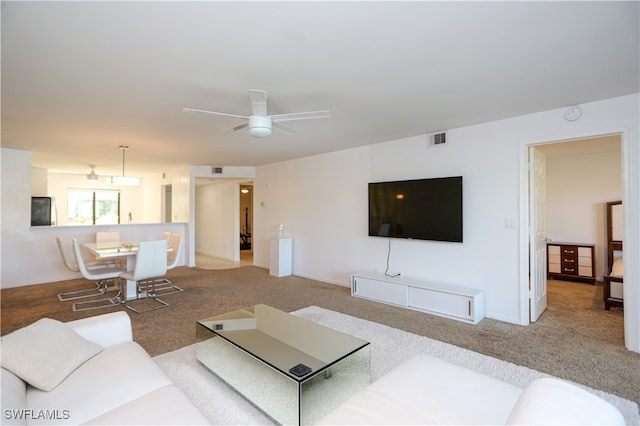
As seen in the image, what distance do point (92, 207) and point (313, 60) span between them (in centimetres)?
1039

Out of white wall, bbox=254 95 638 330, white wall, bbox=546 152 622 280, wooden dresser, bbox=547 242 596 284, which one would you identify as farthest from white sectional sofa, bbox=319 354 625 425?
white wall, bbox=546 152 622 280

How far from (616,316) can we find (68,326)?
5.48m

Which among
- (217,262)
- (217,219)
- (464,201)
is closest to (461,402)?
(464,201)

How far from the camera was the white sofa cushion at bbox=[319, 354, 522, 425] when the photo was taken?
1298 mm

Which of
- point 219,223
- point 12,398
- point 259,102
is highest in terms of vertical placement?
point 259,102

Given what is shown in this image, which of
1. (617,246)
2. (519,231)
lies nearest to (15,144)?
(519,231)

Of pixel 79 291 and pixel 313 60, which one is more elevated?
pixel 313 60

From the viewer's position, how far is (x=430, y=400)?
1420 millimetres

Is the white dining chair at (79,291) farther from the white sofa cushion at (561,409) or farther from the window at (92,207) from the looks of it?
the window at (92,207)

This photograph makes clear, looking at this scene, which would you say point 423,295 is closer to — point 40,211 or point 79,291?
point 79,291

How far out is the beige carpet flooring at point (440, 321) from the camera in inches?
101

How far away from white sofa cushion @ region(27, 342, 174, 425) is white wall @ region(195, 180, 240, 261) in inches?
248

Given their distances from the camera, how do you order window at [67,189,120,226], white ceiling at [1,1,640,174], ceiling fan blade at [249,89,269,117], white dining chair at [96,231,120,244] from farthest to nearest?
window at [67,189,120,226]
white dining chair at [96,231,120,244]
ceiling fan blade at [249,89,269,117]
white ceiling at [1,1,640,174]

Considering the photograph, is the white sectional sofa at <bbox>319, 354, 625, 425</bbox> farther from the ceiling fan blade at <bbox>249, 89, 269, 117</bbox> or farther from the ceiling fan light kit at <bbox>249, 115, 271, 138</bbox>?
the ceiling fan blade at <bbox>249, 89, 269, 117</bbox>
